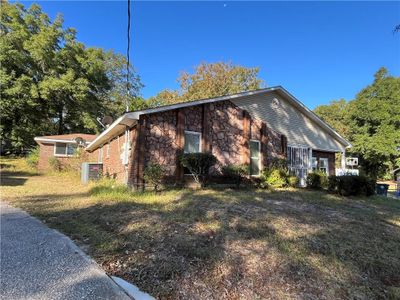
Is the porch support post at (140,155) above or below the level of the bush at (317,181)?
above

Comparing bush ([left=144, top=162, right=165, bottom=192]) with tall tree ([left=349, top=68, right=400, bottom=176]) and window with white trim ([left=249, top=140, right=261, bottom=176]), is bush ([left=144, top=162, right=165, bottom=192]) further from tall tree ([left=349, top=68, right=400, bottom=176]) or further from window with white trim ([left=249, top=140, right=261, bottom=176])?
tall tree ([left=349, top=68, right=400, bottom=176])

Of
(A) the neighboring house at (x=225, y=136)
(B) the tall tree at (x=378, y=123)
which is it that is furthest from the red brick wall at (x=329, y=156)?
(B) the tall tree at (x=378, y=123)

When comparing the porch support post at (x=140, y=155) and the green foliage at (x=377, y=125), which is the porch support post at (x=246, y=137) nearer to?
the porch support post at (x=140, y=155)

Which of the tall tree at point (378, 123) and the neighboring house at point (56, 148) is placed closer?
the neighboring house at point (56, 148)

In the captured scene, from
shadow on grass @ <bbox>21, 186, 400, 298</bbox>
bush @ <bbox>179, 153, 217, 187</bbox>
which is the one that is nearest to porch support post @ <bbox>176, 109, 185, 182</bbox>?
bush @ <bbox>179, 153, 217, 187</bbox>

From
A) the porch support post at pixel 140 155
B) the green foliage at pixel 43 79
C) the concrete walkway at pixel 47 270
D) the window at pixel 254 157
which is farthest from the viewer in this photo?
the green foliage at pixel 43 79

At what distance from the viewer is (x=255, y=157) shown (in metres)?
12.3

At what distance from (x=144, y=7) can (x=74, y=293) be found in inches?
405

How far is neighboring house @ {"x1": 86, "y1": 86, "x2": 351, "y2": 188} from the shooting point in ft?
31.1

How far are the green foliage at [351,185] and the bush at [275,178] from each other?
5.97 ft

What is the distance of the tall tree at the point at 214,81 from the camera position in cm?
2998

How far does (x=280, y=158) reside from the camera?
42.1 feet

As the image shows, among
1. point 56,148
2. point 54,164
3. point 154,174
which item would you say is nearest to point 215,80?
point 56,148

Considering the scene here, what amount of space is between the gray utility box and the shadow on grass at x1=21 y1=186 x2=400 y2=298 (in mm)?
6626
